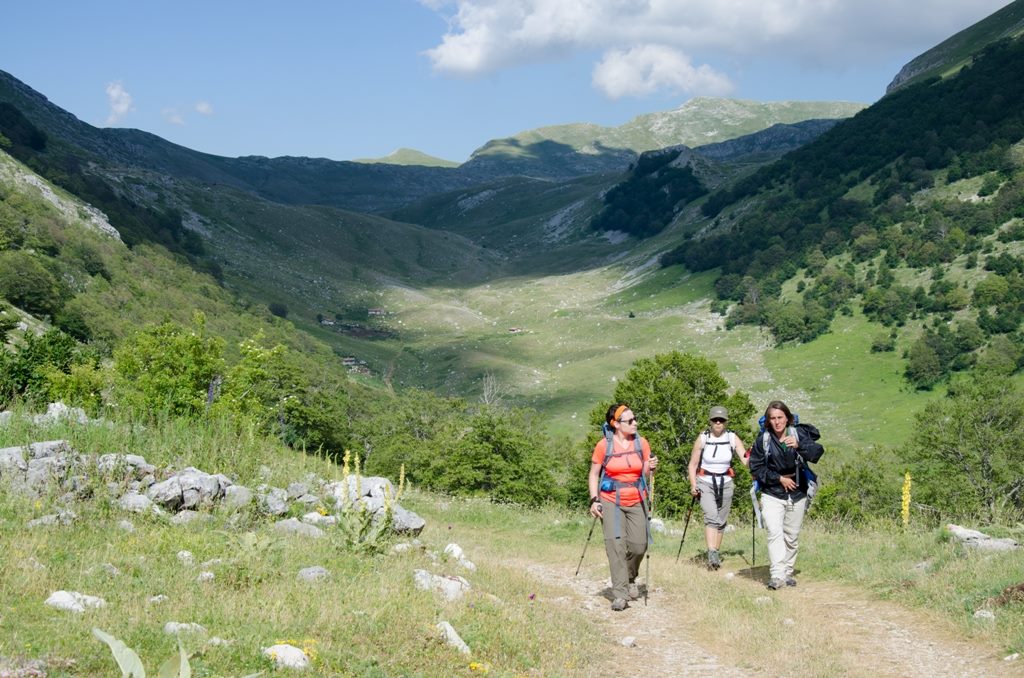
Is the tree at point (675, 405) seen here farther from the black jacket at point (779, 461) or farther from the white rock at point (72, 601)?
the white rock at point (72, 601)

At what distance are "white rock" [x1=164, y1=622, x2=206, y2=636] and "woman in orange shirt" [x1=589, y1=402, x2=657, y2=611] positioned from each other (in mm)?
5605

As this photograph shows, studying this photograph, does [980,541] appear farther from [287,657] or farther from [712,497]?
[287,657]

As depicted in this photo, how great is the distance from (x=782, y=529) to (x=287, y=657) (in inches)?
322

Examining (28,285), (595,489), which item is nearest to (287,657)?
(595,489)

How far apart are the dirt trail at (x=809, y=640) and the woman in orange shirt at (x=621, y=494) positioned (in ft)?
2.08

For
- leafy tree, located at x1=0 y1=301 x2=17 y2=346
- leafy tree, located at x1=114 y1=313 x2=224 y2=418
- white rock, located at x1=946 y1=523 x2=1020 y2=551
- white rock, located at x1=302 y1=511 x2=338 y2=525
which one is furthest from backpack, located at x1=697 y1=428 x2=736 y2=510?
leafy tree, located at x1=0 y1=301 x2=17 y2=346

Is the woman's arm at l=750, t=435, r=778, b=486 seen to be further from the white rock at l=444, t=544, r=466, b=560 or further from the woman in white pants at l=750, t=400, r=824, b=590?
the white rock at l=444, t=544, r=466, b=560

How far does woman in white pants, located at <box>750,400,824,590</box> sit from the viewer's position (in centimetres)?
1181

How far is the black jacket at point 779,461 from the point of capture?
1183cm

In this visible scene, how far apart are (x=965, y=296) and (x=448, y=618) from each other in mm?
105030

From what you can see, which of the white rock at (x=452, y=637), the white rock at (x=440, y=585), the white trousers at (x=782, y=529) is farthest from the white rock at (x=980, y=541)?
the white rock at (x=452, y=637)

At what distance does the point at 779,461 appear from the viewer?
11922 millimetres

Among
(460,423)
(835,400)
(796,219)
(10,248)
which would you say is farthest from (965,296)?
(10,248)

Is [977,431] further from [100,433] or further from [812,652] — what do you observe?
[100,433]
